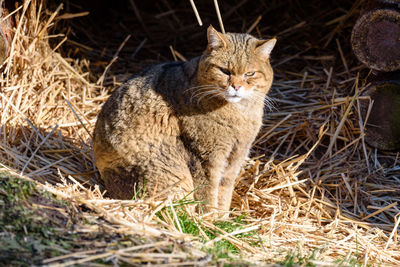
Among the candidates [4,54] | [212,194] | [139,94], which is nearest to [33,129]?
[4,54]

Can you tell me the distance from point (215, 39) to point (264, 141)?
1.34m

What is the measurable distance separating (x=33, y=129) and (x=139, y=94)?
3.89 feet

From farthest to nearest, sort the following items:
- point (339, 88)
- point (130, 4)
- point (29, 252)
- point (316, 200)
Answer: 1. point (130, 4)
2. point (339, 88)
3. point (316, 200)
4. point (29, 252)

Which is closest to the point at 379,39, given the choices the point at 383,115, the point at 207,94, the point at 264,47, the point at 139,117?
the point at 383,115

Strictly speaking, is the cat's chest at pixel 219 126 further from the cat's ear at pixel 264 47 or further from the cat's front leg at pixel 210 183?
the cat's ear at pixel 264 47

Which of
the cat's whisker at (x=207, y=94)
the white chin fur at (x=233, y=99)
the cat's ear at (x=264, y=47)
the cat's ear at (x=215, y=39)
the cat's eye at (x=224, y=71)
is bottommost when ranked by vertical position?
the white chin fur at (x=233, y=99)

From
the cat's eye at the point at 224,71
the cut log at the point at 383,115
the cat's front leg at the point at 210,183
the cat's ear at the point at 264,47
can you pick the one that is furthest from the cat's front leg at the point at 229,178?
the cut log at the point at 383,115

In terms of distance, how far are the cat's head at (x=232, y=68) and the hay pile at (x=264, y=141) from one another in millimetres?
848

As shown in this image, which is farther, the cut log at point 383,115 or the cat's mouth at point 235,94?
the cut log at point 383,115

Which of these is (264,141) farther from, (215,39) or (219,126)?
(215,39)

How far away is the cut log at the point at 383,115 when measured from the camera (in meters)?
4.12

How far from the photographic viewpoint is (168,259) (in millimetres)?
2299

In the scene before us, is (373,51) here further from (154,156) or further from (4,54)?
(4,54)

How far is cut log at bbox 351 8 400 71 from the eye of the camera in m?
3.84
